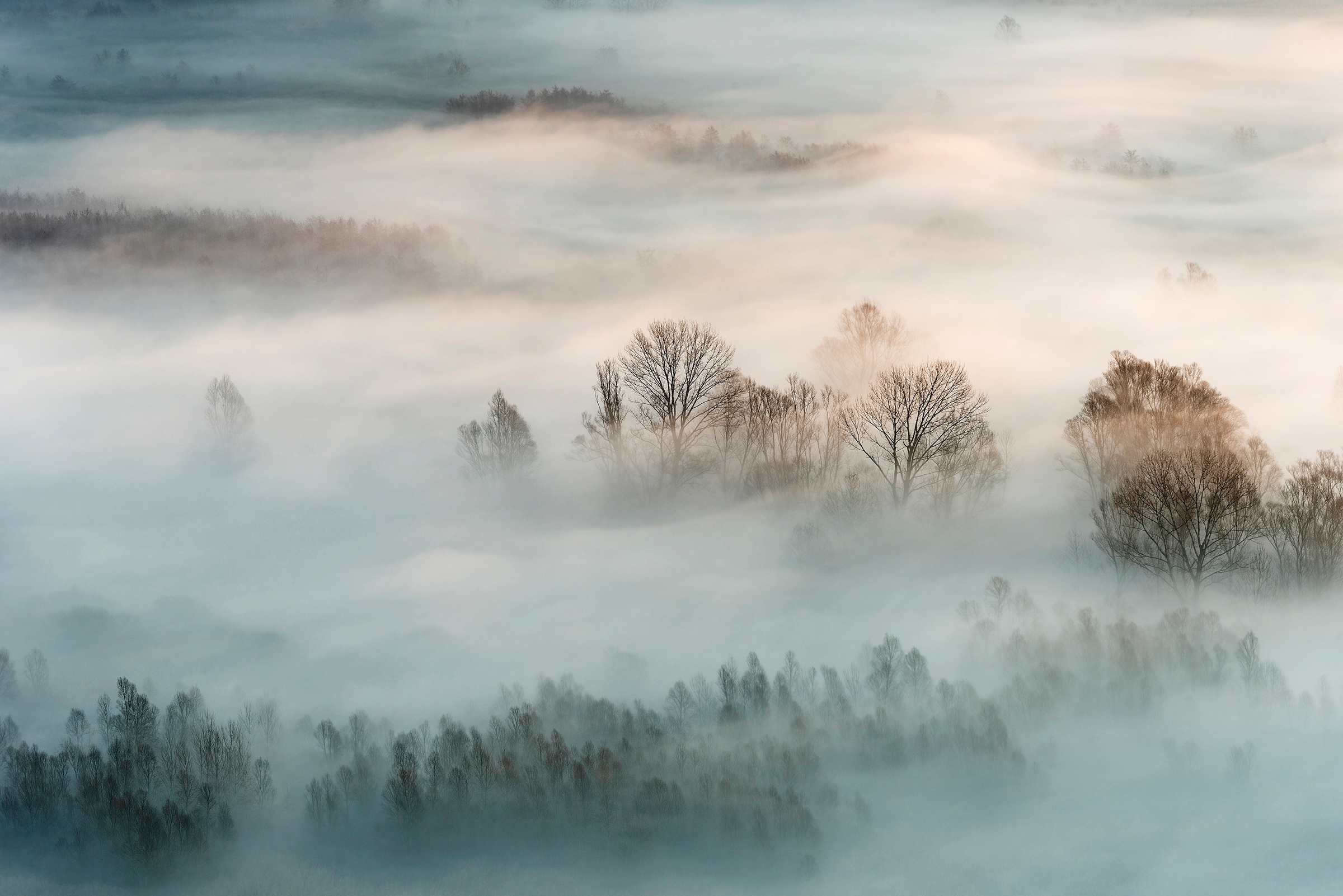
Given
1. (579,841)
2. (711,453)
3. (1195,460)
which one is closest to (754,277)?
(711,453)

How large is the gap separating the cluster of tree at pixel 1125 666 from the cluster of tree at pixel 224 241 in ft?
101

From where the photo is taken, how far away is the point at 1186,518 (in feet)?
110

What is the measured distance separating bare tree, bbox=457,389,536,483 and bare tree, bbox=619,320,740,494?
4.07m

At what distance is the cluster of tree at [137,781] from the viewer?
1278 inches

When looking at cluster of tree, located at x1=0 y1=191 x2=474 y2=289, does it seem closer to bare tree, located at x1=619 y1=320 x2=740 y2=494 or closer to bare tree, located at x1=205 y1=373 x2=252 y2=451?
bare tree, located at x1=205 y1=373 x2=252 y2=451

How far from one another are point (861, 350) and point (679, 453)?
8.01 m

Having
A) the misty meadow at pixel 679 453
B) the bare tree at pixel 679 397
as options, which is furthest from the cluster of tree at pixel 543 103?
the bare tree at pixel 679 397

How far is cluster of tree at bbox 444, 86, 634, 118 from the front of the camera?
52156 mm

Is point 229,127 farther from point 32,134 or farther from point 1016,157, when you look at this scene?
point 1016,157

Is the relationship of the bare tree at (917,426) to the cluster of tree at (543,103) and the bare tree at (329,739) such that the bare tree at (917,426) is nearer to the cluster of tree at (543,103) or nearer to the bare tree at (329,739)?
the bare tree at (329,739)

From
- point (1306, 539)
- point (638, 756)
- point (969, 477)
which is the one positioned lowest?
point (638, 756)

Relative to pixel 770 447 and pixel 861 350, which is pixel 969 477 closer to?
pixel 770 447

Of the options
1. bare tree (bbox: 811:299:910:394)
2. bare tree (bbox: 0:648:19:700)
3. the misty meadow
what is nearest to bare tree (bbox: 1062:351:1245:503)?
the misty meadow

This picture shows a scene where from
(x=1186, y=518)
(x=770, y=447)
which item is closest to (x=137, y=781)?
(x=770, y=447)
